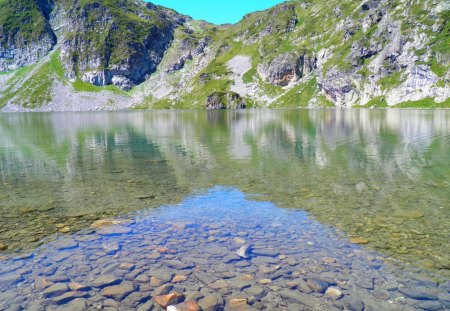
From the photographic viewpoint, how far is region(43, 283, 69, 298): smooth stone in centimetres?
1163

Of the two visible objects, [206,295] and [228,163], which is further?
[228,163]

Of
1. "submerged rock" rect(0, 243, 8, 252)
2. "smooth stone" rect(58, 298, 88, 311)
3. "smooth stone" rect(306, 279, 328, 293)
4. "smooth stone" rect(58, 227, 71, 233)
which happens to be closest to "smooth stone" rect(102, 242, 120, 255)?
"smooth stone" rect(58, 227, 71, 233)

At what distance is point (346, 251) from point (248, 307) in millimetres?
5915

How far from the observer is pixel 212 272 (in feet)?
43.4

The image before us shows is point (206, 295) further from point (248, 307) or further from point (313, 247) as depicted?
point (313, 247)

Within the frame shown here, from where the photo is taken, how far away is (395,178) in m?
28.8

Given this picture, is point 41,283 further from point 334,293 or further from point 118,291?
point 334,293

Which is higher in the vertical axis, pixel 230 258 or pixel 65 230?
pixel 65 230

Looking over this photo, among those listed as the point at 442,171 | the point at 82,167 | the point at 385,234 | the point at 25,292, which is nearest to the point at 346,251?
the point at 385,234

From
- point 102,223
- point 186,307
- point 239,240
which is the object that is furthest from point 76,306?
point 102,223

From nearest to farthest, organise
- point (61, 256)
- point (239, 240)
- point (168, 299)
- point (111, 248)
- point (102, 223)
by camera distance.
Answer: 1. point (168, 299)
2. point (61, 256)
3. point (111, 248)
4. point (239, 240)
5. point (102, 223)

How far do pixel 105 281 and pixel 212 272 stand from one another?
12.6ft

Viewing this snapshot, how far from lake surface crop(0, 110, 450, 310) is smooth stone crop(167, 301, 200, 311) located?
0.30 meters

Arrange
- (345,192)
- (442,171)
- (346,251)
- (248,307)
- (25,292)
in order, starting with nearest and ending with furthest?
(248,307)
(25,292)
(346,251)
(345,192)
(442,171)
